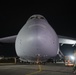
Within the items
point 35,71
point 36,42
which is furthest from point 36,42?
point 35,71

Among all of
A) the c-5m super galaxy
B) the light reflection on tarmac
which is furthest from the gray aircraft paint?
the light reflection on tarmac

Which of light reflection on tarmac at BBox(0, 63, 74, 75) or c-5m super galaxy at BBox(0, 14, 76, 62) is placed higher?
c-5m super galaxy at BBox(0, 14, 76, 62)

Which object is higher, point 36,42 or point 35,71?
point 36,42

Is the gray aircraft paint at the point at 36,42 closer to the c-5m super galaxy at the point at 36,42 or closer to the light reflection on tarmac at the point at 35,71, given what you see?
the c-5m super galaxy at the point at 36,42

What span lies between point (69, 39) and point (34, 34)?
33.2 feet

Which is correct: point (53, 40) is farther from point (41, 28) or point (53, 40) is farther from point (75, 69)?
point (75, 69)

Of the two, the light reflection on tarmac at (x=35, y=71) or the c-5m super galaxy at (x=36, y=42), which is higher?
the c-5m super galaxy at (x=36, y=42)

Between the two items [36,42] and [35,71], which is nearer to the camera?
[36,42]

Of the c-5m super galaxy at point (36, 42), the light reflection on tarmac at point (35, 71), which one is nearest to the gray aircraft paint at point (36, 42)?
the c-5m super galaxy at point (36, 42)

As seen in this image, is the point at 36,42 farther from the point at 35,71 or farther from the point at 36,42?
the point at 35,71

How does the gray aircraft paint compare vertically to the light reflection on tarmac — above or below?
above

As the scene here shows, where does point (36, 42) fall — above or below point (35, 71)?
above

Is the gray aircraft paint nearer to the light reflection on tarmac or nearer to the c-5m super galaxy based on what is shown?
the c-5m super galaxy

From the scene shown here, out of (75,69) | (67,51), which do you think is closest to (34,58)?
(75,69)
